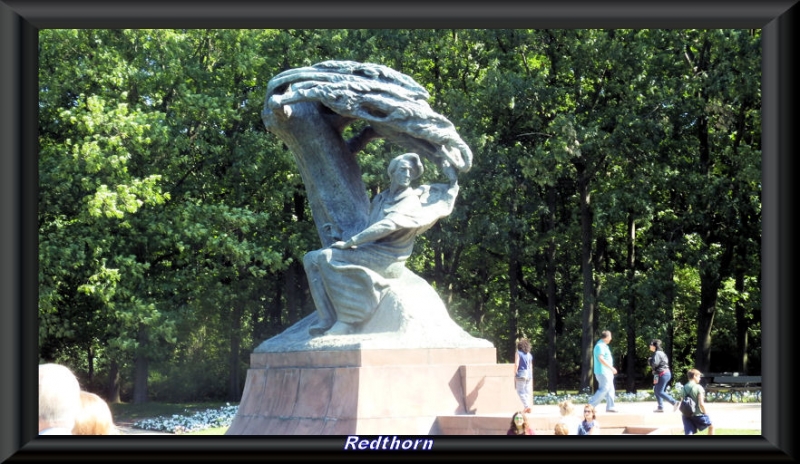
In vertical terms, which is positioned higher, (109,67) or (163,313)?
(109,67)

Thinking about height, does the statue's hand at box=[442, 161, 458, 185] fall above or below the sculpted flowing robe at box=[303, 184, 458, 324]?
above

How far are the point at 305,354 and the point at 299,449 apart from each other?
5.27 m

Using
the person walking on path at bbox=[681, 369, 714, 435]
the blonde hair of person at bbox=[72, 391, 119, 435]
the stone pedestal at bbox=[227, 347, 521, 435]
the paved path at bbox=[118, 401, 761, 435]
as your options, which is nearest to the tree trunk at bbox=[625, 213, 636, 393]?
the paved path at bbox=[118, 401, 761, 435]

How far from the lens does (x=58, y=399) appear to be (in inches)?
155

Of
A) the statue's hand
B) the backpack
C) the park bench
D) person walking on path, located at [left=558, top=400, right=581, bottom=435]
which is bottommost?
the park bench

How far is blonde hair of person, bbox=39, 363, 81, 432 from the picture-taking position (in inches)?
155

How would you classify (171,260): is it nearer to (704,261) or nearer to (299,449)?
(704,261)

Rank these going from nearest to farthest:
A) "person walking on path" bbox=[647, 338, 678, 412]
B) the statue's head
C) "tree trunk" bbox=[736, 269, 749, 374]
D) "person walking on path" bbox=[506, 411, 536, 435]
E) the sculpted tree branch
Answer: "person walking on path" bbox=[506, 411, 536, 435], the sculpted tree branch, the statue's head, "person walking on path" bbox=[647, 338, 678, 412], "tree trunk" bbox=[736, 269, 749, 374]

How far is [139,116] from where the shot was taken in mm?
22094

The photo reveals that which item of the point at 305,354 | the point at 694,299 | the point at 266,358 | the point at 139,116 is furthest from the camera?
the point at 694,299

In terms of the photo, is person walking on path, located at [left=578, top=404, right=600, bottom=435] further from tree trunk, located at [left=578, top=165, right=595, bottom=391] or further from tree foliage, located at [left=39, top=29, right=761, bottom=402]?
tree trunk, located at [left=578, top=165, right=595, bottom=391]

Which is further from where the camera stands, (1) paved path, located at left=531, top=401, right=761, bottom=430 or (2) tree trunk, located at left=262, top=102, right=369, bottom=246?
(2) tree trunk, located at left=262, top=102, right=369, bottom=246

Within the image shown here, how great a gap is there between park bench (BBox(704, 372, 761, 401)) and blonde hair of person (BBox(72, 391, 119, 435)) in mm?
17581
